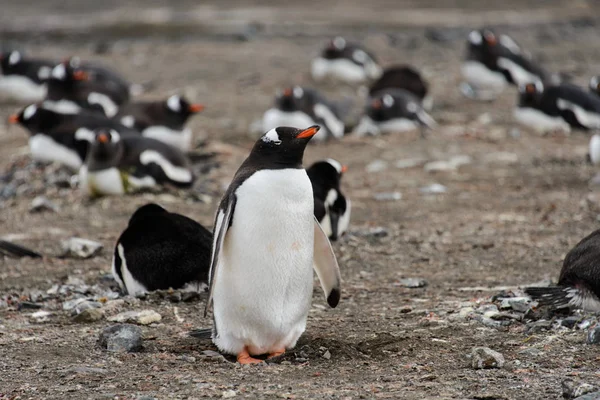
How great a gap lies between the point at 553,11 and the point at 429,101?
904 centimetres

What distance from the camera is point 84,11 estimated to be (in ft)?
63.7

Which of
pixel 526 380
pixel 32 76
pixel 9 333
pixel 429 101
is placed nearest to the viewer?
pixel 526 380

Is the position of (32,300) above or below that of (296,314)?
below

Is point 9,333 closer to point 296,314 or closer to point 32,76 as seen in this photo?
point 296,314

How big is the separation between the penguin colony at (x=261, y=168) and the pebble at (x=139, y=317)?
339mm

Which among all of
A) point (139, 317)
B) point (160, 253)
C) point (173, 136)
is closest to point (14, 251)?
point (160, 253)

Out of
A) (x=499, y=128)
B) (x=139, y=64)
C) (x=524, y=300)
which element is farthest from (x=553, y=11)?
(x=524, y=300)

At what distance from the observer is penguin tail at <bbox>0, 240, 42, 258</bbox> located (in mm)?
5699

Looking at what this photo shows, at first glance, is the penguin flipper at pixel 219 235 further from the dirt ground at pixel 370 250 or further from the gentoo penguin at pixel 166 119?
the gentoo penguin at pixel 166 119

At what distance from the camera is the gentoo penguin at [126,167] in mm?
7203

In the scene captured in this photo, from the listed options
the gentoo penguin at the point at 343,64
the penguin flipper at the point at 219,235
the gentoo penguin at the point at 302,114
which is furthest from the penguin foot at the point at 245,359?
the gentoo penguin at the point at 343,64

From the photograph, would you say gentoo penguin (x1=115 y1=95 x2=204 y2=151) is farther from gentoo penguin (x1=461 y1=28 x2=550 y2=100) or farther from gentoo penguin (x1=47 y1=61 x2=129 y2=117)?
gentoo penguin (x1=461 y1=28 x2=550 y2=100)

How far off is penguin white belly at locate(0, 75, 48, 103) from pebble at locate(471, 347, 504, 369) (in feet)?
31.5

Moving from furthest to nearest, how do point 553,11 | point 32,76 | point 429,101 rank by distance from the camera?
point 553,11 < point 32,76 < point 429,101
